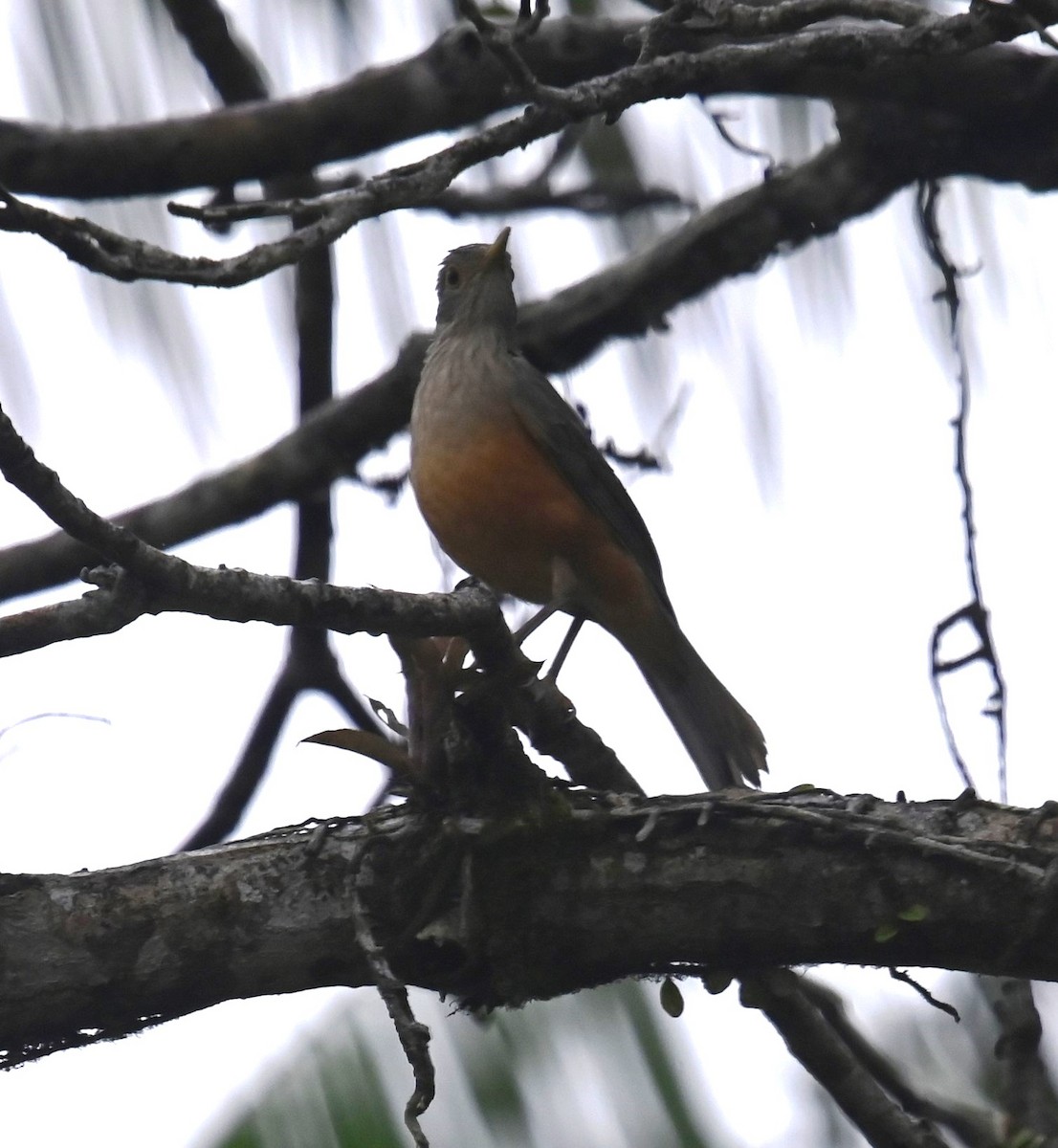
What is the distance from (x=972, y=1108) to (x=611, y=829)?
65.9 inches

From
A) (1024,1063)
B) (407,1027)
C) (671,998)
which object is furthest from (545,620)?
(407,1027)

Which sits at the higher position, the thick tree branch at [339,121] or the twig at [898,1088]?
the thick tree branch at [339,121]

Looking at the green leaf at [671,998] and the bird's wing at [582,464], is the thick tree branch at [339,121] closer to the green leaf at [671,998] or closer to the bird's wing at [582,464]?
the bird's wing at [582,464]

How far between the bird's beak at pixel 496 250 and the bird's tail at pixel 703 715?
1781 mm

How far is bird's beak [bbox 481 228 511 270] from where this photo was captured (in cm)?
642

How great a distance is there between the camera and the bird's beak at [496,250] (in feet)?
21.1

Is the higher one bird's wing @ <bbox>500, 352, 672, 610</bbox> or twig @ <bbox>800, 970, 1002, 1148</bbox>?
bird's wing @ <bbox>500, 352, 672, 610</bbox>

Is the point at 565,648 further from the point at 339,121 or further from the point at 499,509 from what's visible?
the point at 339,121

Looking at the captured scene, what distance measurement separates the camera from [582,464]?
5.71 meters

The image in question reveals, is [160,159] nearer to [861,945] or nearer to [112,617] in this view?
[112,617]

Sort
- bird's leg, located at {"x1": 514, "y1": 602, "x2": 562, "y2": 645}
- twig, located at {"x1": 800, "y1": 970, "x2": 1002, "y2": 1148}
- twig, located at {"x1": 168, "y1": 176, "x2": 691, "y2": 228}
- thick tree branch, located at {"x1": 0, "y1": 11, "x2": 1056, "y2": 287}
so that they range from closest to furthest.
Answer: thick tree branch, located at {"x1": 0, "y1": 11, "x2": 1056, "y2": 287} < twig, located at {"x1": 800, "y1": 970, "x2": 1002, "y2": 1148} < bird's leg, located at {"x1": 514, "y1": 602, "x2": 562, "y2": 645} < twig, located at {"x1": 168, "y1": 176, "x2": 691, "y2": 228}

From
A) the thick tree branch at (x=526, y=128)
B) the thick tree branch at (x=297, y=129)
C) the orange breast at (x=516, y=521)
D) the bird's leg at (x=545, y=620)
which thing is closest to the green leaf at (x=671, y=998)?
the bird's leg at (x=545, y=620)

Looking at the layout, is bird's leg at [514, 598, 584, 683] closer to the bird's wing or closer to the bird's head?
the bird's wing

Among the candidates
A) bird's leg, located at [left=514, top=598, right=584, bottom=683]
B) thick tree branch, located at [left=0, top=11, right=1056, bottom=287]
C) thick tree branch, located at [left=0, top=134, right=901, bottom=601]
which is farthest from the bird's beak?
thick tree branch, located at [left=0, top=11, right=1056, bottom=287]
